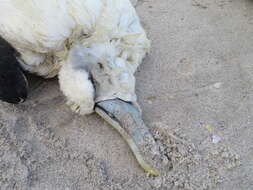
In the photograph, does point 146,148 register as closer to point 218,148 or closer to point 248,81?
point 218,148

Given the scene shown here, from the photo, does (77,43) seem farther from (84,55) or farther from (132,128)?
(132,128)

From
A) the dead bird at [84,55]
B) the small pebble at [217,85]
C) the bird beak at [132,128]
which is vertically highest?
the dead bird at [84,55]

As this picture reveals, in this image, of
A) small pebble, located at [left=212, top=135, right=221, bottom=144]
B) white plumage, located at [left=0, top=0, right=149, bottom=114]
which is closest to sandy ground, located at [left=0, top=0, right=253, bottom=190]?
small pebble, located at [left=212, top=135, right=221, bottom=144]

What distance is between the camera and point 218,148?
4.43 feet

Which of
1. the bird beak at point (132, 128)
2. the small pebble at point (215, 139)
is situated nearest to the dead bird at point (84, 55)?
the bird beak at point (132, 128)

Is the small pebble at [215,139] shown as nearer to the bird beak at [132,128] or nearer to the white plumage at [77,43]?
the bird beak at [132,128]

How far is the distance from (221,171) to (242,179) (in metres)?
0.07

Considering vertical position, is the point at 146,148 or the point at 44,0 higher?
the point at 44,0

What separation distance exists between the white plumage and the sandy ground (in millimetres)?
105

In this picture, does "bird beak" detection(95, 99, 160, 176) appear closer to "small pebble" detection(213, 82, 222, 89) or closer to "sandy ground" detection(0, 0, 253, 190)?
"sandy ground" detection(0, 0, 253, 190)

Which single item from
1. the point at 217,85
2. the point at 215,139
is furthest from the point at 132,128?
the point at 217,85

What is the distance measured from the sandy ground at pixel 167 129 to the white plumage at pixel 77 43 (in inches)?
4.1

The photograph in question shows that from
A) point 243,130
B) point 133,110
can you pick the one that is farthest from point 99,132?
point 243,130

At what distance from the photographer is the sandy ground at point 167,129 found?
4.17 ft
